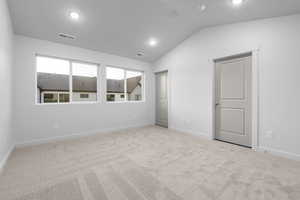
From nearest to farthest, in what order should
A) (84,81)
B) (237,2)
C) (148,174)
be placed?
(148,174) < (237,2) < (84,81)

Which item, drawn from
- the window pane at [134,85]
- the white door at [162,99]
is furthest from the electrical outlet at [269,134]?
the window pane at [134,85]

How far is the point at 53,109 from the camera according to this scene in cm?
334

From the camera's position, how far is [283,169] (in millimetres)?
1999

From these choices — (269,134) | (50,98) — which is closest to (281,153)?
(269,134)

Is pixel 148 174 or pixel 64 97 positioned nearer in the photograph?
pixel 148 174

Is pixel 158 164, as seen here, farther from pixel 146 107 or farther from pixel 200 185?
pixel 146 107

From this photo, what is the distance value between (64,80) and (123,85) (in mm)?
1780

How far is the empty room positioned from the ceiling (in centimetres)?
2

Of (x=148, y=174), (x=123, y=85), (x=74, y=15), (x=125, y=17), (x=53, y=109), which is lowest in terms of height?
(x=148, y=174)

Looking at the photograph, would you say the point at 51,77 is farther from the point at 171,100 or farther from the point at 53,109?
the point at 171,100

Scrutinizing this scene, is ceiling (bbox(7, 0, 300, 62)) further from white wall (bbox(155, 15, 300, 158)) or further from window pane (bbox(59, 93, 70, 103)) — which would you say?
window pane (bbox(59, 93, 70, 103))

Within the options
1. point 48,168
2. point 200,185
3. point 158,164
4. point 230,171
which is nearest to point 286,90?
point 230,171

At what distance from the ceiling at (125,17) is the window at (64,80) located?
593mm

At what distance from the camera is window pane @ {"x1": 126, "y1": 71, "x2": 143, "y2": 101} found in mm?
4977
